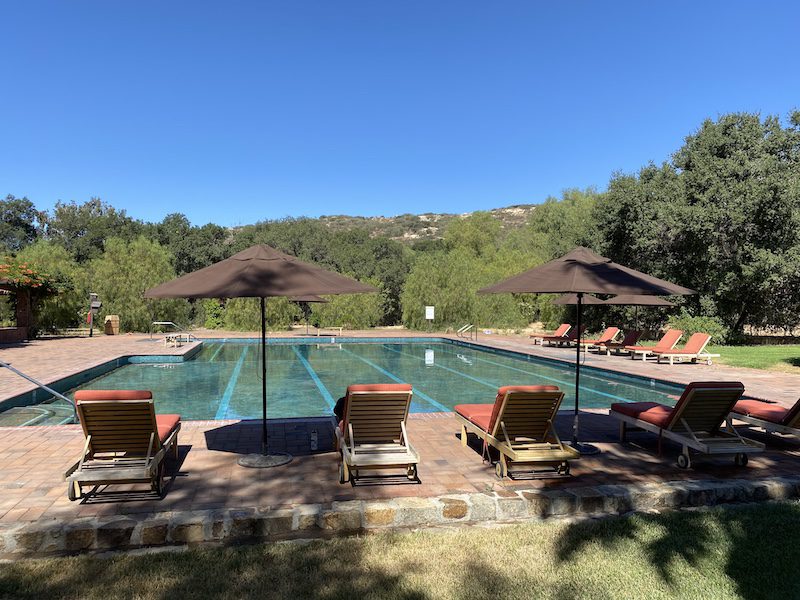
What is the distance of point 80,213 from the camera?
48344 millimetres

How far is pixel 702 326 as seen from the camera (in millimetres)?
19828

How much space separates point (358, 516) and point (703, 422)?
3763mm

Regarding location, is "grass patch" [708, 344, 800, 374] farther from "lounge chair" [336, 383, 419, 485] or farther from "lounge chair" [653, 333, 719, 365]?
"lounge chair" [336, 383, 419, 485]

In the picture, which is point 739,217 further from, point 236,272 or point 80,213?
point 80,213

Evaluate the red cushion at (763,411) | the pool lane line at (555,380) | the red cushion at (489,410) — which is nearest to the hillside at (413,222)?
the pool lane line at (555,380)

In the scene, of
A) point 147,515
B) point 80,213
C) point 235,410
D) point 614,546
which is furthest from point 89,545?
point 80,213

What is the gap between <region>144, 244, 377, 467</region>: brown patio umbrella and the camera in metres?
4.49

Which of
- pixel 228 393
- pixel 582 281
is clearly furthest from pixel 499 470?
pixel 228 393

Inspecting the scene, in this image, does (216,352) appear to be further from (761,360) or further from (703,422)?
(761,360)

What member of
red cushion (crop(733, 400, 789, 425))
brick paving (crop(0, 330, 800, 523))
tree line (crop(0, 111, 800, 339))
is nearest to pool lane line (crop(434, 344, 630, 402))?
brick paving (crop(0, 330, 800, 523))

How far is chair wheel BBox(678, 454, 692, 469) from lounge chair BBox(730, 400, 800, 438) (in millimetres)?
1418

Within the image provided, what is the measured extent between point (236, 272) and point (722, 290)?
70.5 ft

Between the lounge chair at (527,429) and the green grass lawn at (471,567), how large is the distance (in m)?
0.86

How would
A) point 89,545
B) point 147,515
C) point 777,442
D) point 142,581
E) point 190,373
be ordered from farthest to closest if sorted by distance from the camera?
point 190,373 → point 777,442 → point 147,515 → point 89,545 → point 142,581
